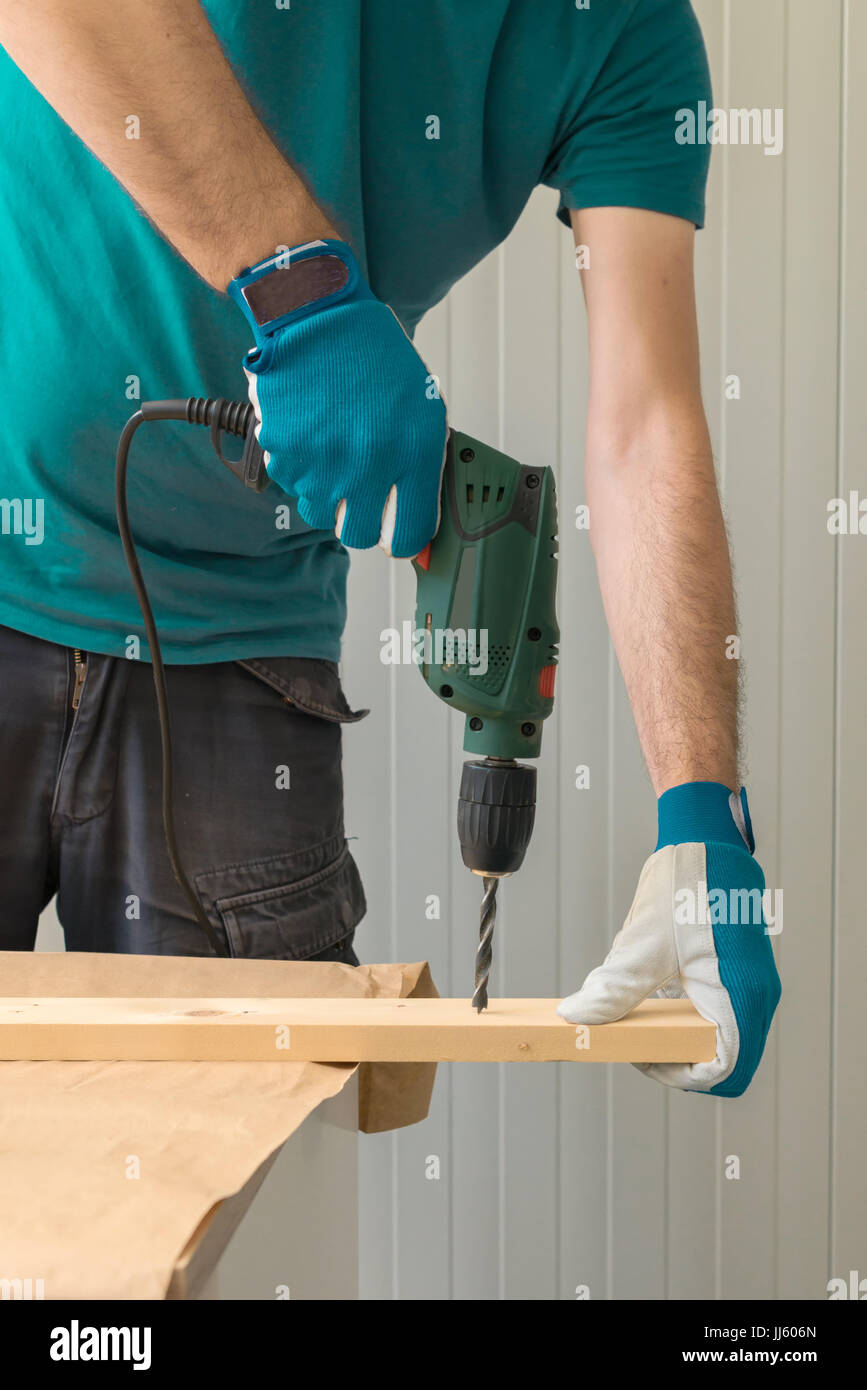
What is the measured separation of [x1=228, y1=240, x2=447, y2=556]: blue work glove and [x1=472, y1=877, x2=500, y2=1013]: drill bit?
0.27 m

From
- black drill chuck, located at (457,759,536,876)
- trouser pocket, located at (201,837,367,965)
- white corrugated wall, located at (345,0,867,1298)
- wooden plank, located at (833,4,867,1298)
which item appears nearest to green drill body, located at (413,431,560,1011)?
black drill chuck, located at (457,759,536,876)

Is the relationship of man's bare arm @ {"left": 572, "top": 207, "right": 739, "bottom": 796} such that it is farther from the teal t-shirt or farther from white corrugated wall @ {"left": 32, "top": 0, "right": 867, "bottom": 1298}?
white corrugated wall @ {"left": 32, "top": 0, "right": 867, "bottom": 1298}

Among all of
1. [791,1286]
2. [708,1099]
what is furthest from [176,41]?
[791,1286]

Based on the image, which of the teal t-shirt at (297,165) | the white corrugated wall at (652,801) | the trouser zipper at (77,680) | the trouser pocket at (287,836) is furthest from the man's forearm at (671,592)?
the white corrugated wall at (652,801)

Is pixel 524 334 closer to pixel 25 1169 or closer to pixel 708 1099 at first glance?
pixel 708 1099

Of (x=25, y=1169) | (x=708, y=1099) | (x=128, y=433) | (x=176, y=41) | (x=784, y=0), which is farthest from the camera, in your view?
(x=708, y=1099)

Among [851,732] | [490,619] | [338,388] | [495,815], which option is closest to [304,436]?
[338,388]

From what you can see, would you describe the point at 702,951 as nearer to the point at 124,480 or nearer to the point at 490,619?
the point at 490,619

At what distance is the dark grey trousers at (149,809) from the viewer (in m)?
0.93

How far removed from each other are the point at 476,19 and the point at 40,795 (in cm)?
75

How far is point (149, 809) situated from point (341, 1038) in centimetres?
35

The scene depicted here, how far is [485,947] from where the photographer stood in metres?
0.76

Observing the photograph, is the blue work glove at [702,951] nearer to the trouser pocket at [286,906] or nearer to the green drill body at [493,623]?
the green drill body at [493,623]

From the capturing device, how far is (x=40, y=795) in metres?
0.94
